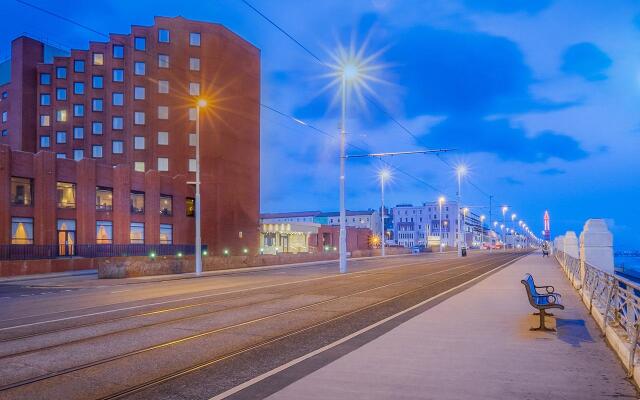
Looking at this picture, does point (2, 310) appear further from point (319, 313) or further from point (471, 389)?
point (471, 389)

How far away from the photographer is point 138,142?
6162 centimetres

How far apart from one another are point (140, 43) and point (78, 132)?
14.2 metres

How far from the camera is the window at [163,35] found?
6053cm

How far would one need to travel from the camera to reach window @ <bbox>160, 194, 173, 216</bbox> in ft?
→ 176

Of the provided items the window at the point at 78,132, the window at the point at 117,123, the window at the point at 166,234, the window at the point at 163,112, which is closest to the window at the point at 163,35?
the window at the point at 163,112

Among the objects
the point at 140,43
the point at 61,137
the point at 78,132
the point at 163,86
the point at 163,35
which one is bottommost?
the point at 61,137

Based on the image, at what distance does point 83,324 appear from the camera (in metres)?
12.5

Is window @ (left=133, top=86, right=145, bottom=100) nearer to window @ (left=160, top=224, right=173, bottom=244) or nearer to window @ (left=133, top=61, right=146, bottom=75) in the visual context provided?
window @ (left=133, top=61, right=146, bottom=75)

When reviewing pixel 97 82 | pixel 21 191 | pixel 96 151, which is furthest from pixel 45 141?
pixel 21 191

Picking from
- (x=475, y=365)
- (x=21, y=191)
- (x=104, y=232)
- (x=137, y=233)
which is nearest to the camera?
(x=475, y=365)

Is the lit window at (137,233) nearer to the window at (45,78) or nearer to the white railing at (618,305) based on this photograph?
the window at (45,78)

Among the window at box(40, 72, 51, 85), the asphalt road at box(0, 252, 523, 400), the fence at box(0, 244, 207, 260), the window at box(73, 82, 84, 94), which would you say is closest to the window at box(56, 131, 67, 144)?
the window at box(73, 82, 84, 94)

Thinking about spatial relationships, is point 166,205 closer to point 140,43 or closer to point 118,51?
point 140,43

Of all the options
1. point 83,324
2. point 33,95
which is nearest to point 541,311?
point 83,324
